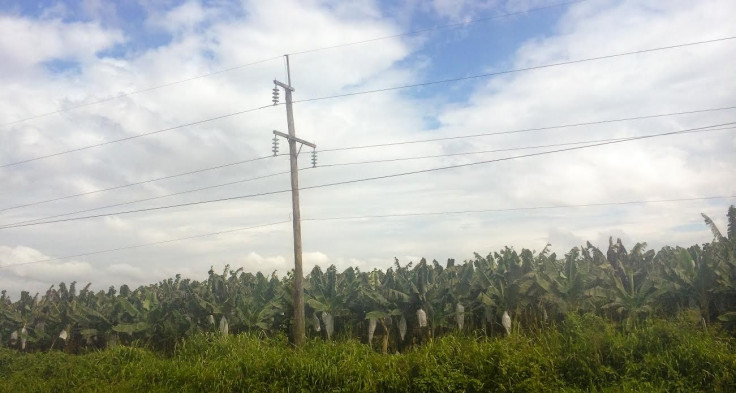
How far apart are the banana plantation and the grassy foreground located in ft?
3.61

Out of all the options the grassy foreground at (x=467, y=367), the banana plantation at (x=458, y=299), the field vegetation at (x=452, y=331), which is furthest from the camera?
the banana plantation at (x=458, y=299)

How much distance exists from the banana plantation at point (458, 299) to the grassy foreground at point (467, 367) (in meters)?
1.10

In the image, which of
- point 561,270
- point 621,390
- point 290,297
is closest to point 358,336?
point 290,297

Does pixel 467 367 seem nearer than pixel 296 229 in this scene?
Yes

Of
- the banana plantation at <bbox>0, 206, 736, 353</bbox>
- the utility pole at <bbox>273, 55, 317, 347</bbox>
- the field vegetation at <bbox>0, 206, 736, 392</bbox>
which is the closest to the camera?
the field vegetation at <bbox>0, 206, 736, 392</bbox>

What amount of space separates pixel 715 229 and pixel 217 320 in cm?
1601

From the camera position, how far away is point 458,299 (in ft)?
52.7

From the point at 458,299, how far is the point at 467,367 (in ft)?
12.9

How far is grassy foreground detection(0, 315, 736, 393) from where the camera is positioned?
437 inches

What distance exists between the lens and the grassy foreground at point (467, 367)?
11109mm

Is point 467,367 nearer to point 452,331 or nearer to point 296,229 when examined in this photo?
point 452,331

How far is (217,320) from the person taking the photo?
19453mm

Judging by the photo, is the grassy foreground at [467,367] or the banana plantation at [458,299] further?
the banana plantation at [458,299]

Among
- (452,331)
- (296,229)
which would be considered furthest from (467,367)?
(296,229)
